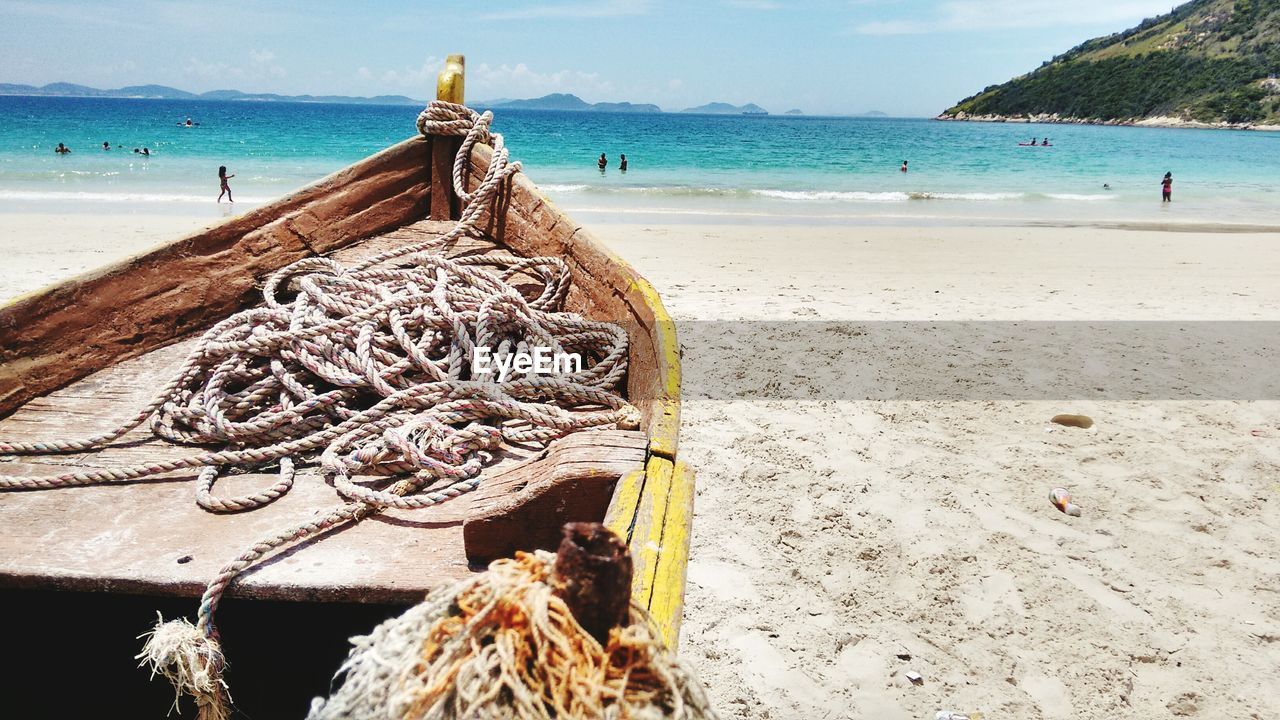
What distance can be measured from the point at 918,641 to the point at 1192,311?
6273mm

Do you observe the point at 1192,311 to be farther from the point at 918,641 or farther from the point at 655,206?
the point at 655,206

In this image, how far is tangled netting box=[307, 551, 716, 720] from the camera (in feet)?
2.50

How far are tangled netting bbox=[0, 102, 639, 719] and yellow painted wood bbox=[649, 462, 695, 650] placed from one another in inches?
24.6

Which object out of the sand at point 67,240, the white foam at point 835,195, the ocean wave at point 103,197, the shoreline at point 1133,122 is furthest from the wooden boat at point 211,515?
the shoreline at point 1133,122

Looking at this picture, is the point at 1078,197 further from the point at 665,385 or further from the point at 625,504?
the point at 625,504

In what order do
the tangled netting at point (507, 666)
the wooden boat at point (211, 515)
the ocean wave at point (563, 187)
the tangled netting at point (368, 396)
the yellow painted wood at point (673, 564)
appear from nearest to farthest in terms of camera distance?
the tangled netting at point (507, 666), the yellow painted wood at point (673, 564), the wooden boat at point (211, 515), the tangled netting at point (368, 396), the ocean wave at point (563, 187)

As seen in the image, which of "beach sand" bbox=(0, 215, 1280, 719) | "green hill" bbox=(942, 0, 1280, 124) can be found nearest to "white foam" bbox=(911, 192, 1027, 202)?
"beach sand" bbox=(0, 215, 1280, 719)

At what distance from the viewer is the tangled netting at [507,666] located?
76 centimetres

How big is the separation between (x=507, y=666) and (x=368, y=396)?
1713mm

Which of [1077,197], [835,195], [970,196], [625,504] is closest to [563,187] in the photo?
[835,195]

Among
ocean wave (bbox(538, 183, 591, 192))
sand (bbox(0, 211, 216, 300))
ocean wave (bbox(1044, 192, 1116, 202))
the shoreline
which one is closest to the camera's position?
sand (bbox(0, 211, 216, 300))

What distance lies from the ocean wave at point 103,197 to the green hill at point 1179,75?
2963 inches

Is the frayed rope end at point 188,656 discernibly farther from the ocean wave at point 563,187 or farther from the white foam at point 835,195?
the white foam at point 835,195

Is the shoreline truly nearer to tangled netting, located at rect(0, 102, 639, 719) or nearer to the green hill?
the green hill
